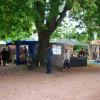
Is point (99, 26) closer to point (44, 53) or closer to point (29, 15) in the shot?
point (44, 53)

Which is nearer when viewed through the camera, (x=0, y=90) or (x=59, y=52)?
(x=0, y=90)

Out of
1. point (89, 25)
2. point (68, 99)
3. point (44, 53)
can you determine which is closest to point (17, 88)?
point (68, 99)

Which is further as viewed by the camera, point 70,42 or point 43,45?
point 70,42

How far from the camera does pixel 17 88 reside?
1543 cm

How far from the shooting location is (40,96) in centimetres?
1317

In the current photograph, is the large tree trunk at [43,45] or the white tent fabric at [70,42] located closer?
the large tree trunk at [43,45]

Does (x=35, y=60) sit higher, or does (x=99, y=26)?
(x=99, y=26)

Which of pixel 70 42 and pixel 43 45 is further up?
pixel 70 42

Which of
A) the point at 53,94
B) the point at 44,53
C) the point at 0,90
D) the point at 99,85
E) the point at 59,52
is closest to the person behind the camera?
the point at 53,94

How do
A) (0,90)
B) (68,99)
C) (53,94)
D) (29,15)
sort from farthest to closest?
(29,15), (0,90), (53,94), (68,99)

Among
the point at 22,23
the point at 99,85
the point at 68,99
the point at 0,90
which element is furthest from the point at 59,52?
the point at 68,99

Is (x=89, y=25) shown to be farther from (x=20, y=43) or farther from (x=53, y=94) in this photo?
(x=53, y=94)

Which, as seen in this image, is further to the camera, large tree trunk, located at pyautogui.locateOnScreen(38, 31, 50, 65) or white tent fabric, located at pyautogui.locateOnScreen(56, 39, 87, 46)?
white tent fabric, located at pyautogui.locateOnScreen(56, 39, 87, 46)

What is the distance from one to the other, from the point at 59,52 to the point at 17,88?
595 inches
